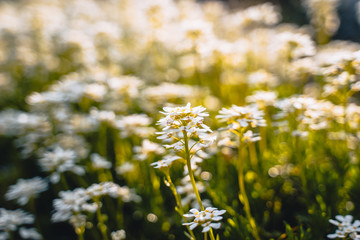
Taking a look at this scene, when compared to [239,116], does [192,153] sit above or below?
below

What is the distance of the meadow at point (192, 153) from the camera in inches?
91.7

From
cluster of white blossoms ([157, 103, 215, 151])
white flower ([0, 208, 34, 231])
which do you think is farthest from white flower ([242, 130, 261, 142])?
white flower ([0, 208, 34, 231])

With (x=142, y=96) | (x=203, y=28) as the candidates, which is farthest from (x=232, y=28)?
(x=142, y=96)

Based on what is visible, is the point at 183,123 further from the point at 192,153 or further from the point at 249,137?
the point at 249,137

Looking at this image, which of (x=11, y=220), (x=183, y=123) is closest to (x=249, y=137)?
(x=183, y=123)

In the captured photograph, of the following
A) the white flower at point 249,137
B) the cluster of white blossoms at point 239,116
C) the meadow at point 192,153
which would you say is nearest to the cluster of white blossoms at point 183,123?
the meadow at point 192,153

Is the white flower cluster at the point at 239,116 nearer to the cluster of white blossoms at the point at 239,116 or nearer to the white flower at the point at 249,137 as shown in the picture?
the cluster of white blossoms at the point at 239,116

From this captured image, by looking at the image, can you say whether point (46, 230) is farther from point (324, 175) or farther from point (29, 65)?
point (29, 65)

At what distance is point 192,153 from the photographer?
79.5 inches

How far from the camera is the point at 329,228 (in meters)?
2.37

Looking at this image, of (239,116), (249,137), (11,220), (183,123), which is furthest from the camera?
(11,220)

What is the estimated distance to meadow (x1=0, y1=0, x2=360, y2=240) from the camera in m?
2.33

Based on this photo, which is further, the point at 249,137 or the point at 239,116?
the point at 249,137

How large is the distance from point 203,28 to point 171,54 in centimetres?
369
